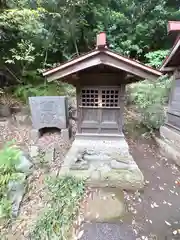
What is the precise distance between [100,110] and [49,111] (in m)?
2.04

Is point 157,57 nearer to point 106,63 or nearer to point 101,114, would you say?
point 101,114

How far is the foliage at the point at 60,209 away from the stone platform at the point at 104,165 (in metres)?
0.27

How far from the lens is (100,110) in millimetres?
4836

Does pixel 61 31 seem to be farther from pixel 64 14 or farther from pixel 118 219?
pixel 118 219

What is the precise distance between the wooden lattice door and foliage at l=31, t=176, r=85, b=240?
6.36 ft

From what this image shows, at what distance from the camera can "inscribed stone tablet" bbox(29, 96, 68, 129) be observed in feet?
18.7

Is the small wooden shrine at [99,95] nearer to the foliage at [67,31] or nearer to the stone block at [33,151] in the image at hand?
the stone block at [33,151]

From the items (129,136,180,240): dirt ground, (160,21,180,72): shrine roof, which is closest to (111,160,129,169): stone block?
(129,136,180,240): dirt ground

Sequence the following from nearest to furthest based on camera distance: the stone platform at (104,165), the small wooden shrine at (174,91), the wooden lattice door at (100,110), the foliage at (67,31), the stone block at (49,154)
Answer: the stone platform at (104,165)
the stone block at (49,154)
the wooden lattice door at (100,110)
the small wooden shrine at (174,91)
the foliage at (67,31)

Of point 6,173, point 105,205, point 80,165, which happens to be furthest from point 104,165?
point 6,173

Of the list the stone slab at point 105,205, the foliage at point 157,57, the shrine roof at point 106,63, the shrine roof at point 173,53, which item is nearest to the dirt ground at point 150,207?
the stone slab at point 105,205

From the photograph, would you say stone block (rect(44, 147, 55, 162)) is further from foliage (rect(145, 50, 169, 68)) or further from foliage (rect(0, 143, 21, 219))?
foliage (rect(145, 50, 169, 68))

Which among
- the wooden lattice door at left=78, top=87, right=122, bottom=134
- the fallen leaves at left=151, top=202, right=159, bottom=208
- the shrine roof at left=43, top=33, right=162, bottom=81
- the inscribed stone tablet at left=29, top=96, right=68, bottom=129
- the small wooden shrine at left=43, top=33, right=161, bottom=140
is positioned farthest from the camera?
the inscribed stone tablet at left=29, top=96, right=68, bottom=129

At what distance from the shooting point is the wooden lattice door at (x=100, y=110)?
472cm
